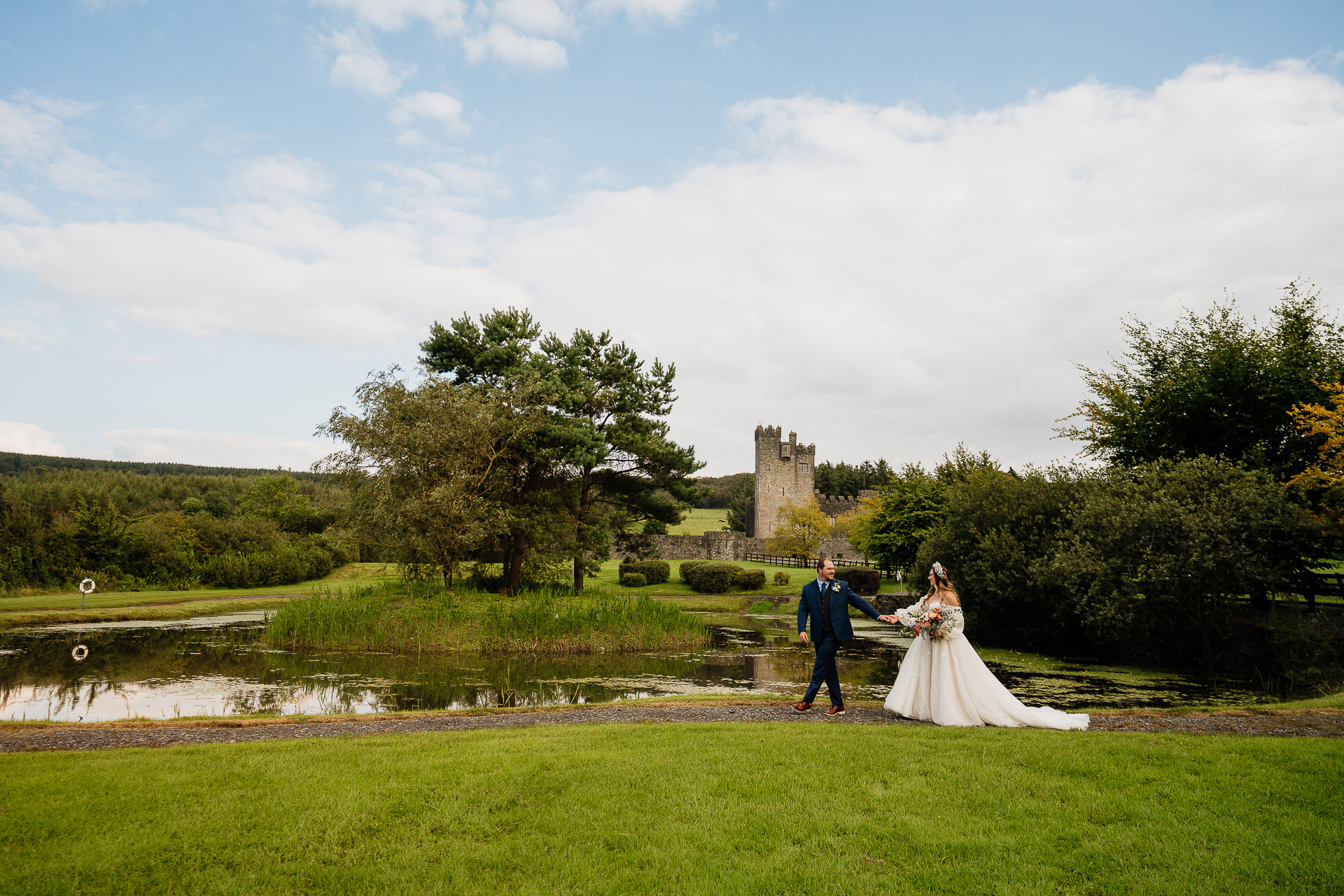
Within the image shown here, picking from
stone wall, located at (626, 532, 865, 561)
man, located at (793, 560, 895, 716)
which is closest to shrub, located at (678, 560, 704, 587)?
stone wall, located at (626, 532, 865, 561)

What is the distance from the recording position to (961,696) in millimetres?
8336

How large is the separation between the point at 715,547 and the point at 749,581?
19941 mm

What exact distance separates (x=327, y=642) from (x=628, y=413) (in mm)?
12164

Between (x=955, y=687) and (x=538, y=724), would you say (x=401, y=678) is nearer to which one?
(x=538, y=724)

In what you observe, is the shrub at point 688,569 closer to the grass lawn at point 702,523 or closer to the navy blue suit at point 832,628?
the navy blue suit at point 832,628

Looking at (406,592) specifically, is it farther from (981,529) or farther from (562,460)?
(981,529)

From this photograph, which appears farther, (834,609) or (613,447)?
(613,447)

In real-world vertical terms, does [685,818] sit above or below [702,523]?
above

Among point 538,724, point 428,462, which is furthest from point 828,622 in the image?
point 428,462

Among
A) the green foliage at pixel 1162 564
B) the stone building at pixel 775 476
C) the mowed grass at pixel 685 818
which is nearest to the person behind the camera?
the mowed grass at pixel 685 818

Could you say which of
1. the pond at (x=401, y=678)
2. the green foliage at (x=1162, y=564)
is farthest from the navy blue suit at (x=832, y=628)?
the green foliage at (x=1162, y=564)

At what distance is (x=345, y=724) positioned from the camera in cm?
844

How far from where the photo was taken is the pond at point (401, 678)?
10.7 metres

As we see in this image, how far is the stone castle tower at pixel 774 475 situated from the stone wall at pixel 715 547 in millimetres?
6988
